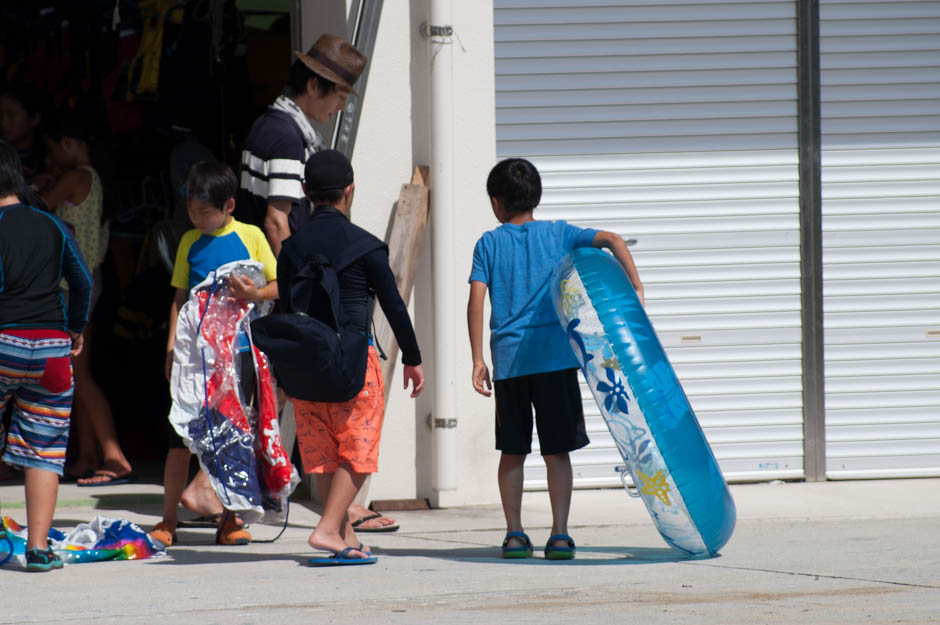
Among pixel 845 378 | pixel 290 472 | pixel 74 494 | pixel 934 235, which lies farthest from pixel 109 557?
pixel 934 235

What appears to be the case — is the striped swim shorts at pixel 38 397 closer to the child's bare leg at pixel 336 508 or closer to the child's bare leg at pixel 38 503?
the child's bare leg at pixel 38 503

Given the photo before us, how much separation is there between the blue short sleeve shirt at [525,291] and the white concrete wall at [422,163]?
60.4 inches

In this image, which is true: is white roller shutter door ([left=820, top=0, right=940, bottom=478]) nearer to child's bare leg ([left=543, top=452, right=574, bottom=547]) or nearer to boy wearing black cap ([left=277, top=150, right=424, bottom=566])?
child's bare leg ([left=543, top=452, right=574, bottom=547])

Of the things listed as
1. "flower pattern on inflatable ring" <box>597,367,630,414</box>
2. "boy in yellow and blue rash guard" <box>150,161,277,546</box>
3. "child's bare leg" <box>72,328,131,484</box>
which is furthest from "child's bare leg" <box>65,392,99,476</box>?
"flower pattern on inflatable ring" <box>597,367,630,414</box>

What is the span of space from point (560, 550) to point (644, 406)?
751 mm

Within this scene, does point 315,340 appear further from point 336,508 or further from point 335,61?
point 335,61

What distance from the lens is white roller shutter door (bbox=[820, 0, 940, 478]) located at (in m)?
7.88

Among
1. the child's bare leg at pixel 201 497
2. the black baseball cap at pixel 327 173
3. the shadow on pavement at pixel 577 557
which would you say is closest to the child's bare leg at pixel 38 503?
the child's bare leg at pixel 201 497

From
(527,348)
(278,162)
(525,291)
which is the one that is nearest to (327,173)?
(278,162)

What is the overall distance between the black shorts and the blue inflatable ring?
0.74ft

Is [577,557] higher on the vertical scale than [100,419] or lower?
lower

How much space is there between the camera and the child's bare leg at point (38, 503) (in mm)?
5145

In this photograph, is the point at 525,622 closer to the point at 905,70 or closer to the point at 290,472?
the point at 290,472

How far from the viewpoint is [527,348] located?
17.8 ft
